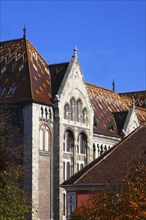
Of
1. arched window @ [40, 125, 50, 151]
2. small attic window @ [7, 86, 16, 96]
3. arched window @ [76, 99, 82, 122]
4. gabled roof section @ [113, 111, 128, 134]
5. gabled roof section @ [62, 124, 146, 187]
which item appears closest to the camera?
gabled roof section @ [62, 124, 146, 187]

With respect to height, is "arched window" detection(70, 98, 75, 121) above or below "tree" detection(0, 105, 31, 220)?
above

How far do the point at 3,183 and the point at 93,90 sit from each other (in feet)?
177

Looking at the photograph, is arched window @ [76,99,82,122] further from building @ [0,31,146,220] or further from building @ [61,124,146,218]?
building @ [61,124,146,218]

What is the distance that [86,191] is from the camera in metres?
60.3

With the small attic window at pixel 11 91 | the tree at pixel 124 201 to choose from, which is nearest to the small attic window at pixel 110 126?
the small attic window at pixel 11 91

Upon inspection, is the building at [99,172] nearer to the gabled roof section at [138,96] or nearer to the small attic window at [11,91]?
the small attic window at [11,91]

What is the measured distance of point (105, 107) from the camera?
A: 94438 mm

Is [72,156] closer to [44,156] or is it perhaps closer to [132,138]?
[44,156]

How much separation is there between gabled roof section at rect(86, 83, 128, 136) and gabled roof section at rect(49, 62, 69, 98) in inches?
376

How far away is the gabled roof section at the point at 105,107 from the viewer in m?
88.8

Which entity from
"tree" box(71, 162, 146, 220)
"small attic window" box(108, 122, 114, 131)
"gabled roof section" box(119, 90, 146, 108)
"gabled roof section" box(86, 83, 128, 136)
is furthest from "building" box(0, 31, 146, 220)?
"gabled roof section" box(119, 90, 146, 108)

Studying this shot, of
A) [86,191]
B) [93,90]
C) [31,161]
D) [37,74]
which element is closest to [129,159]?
[86,191]

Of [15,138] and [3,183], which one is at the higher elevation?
[15,138]

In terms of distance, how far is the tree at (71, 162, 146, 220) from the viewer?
144 ft
